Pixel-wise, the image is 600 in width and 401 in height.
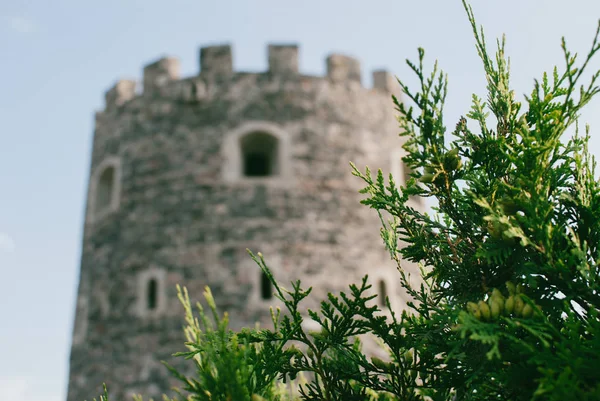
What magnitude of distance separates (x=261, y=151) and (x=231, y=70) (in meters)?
1.06

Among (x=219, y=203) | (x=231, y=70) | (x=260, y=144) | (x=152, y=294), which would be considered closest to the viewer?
(x=152, y=294)

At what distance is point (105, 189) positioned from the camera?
29.4 ft

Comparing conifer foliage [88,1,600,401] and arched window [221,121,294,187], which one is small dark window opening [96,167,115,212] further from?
conifer foliage [88,1,600,401]

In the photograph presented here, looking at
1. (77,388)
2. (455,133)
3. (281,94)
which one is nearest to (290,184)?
(281,94)

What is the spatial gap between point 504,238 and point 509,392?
41cm

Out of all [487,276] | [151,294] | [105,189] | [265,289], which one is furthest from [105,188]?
[487,276]

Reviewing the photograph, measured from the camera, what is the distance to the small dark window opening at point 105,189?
28.9 feet

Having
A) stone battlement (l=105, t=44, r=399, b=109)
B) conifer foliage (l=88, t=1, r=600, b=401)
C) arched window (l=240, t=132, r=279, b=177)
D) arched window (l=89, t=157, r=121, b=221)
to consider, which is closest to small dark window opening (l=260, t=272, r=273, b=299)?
arched window (l=240, t=132, r=279, b=177)

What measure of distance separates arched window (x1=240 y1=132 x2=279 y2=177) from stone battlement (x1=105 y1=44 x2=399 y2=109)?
0.82 metres

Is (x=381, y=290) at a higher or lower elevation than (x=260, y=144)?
lower

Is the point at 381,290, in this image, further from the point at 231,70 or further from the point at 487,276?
the point at 487,276

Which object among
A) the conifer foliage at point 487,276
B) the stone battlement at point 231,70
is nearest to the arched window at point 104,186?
the stone battlement at point 231,70

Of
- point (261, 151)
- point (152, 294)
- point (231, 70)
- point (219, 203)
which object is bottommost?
point (152, 294)

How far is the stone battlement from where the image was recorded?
8.42 metres
